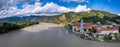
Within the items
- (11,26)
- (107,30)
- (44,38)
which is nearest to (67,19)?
(44,38)

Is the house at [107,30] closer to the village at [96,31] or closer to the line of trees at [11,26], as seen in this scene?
the village at [96,31]

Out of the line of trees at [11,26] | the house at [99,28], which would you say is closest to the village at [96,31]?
the house at [99,28]

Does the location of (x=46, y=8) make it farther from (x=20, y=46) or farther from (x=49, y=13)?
(x=20, y=46)

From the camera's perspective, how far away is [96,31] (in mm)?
3590

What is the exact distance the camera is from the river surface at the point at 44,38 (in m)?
3.57

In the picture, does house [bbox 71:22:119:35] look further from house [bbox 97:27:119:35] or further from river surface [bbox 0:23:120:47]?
river surface [bbox 0:23:120:47]

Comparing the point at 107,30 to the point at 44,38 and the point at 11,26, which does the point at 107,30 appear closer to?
the point at 44,38

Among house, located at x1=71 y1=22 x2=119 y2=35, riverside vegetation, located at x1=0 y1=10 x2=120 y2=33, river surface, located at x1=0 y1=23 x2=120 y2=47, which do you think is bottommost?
river surface, located at x1=0 y1=23 x2=120 y2=47

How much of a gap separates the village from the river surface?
3.0 inches

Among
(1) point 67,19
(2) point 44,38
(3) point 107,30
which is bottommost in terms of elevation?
(2) point 44,38

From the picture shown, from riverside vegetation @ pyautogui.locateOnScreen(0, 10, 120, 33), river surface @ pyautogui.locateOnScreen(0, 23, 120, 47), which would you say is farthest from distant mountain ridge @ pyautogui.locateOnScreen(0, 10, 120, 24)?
river surface @ pyautogui.locateOnScreen(0, 23, 120, 47)

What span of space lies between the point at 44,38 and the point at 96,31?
2.64 ft

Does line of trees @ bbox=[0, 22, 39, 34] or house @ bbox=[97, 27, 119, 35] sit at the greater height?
line of trees @ bbox=[0, 22, 39, 34]

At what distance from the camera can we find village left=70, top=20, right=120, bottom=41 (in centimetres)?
356
